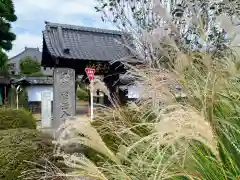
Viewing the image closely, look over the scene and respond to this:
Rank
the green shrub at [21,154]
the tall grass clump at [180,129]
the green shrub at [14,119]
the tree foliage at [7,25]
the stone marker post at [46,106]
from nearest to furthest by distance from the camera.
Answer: the tall grass clump at [180,129] → the green shrub at [21,154] → the green shrub at [14,119] → the stone marker post at [46,106] → the tree foliage at [7,25]

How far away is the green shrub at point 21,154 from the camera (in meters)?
2.65

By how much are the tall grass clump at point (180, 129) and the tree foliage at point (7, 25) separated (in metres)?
15.9

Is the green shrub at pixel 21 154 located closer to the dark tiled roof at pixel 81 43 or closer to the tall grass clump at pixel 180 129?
the tall grass clump at pixel 180 129

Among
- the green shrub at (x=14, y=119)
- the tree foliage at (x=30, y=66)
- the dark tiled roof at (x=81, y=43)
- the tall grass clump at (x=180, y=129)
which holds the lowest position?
the green shrub at (x=14, y=119)

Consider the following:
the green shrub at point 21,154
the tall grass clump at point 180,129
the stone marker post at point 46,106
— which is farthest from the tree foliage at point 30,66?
the tall grass clump at point 180,129

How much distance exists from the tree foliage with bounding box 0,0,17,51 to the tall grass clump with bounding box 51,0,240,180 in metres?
15.9

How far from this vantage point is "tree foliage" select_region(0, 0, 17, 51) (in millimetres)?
16750

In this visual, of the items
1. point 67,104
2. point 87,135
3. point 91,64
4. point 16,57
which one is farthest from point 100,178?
point 16,57

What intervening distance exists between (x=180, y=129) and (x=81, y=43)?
352 inches

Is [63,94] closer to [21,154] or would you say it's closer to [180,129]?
[21,154]

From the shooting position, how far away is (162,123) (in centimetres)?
110

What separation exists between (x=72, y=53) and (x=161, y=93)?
7542mm

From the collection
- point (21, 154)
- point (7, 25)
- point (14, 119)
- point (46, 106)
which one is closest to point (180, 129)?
point (21, 154)

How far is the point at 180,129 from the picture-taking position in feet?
3.56
